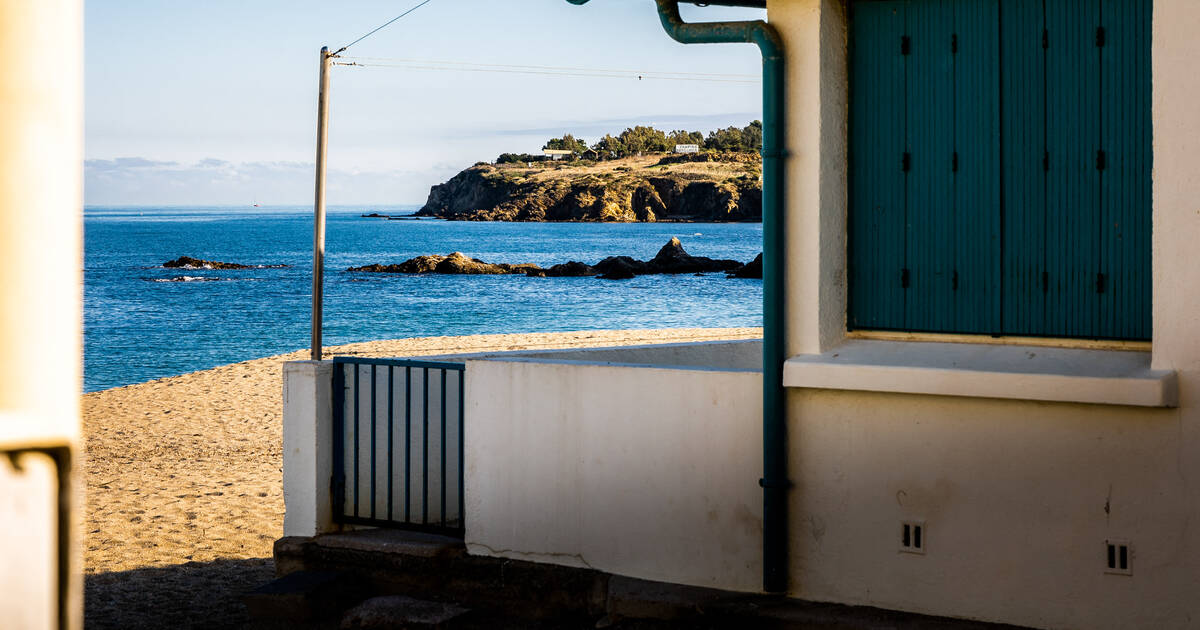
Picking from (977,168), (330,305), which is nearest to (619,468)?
(977,168)

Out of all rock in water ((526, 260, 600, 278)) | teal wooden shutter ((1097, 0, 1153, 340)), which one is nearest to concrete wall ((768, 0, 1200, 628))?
teal wooden shutter ((1097, 0, 1153, 340))

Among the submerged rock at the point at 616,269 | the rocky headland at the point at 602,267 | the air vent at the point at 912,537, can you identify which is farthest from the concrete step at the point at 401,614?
the rocky headland at the point at 602,267

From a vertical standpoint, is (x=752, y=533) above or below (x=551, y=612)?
above

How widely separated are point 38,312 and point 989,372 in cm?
495

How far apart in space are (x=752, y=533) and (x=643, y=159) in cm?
15649

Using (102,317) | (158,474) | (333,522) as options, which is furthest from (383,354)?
(102,317)

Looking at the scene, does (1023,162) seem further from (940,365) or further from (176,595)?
(176,595)

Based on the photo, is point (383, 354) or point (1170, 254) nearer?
point (1170, 254)

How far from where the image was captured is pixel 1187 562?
18.1 feet

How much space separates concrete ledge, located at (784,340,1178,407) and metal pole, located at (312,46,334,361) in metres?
4.62

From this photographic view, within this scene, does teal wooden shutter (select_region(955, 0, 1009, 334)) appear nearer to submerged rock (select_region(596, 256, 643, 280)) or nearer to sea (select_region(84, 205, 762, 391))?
sea (select_region(84, 205, 762, 391))

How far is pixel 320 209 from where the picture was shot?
32.1 ft

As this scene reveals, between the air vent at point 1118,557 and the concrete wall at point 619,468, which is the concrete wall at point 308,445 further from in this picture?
the air vent at point 1118,557

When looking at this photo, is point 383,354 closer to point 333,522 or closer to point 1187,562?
point 333,522
